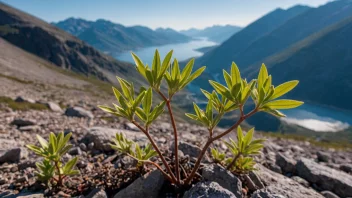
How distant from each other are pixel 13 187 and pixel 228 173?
4.46 meters

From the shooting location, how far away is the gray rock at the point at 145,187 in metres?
4.49

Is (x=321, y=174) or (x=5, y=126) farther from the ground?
(x=321, y=174)

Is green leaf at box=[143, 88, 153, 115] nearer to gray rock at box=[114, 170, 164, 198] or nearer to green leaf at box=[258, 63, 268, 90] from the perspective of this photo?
gray rock at box=[114, 170, 164, 198]

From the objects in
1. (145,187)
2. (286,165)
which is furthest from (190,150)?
(286,165)

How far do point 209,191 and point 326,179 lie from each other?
4.89 metres

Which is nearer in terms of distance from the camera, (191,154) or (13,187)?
(13,187)

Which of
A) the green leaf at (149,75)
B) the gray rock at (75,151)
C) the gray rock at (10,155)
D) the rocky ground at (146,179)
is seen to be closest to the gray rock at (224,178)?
the rocky ground at (146,179)

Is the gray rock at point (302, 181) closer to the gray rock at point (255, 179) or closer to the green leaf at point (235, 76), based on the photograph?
the gray rock at point (255, 179)

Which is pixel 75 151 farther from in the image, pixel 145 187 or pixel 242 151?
pixel 242 151

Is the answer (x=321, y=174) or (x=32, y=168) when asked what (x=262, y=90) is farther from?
(x=32, y=168)

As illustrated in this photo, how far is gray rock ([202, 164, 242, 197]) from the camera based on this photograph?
434cm

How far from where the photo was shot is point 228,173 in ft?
14.6

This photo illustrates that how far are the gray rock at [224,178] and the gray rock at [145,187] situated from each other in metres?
0.82

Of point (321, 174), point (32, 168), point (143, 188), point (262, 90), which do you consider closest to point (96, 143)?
point (32, 168)
